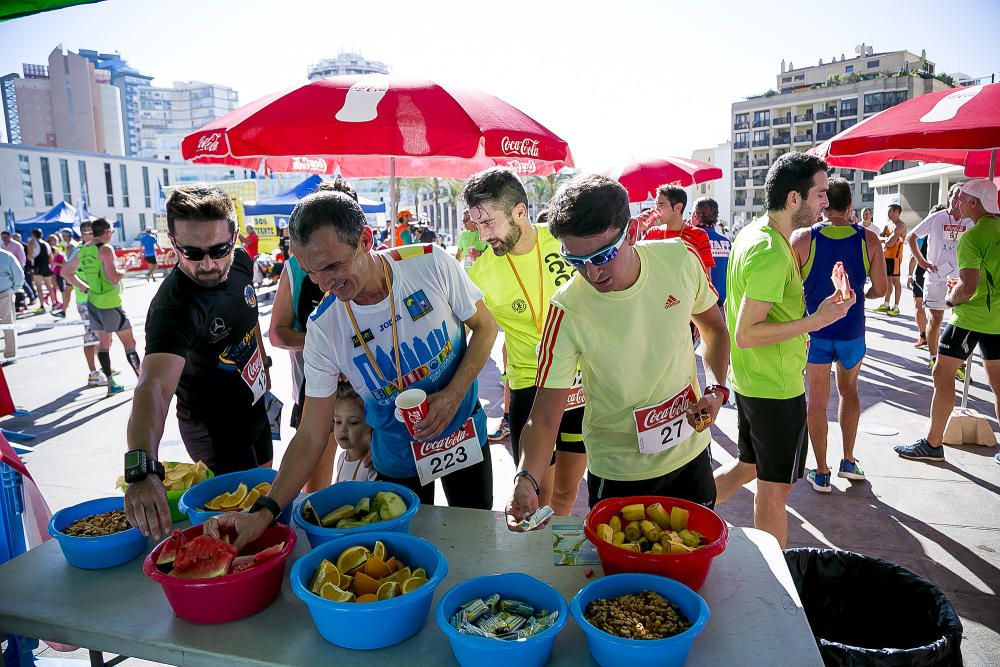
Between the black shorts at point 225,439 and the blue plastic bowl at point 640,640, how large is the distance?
200 cm

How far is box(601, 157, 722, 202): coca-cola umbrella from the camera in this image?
8.80m

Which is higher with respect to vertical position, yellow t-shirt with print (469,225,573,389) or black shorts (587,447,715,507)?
yellow t-shirt with print (469,225,573,389)

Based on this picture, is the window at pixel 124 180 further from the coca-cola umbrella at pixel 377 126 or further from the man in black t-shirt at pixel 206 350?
the man in black t-shirt at pixel 206 350

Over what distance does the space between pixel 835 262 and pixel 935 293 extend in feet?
13.8

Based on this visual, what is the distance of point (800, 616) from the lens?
1555 millimetres

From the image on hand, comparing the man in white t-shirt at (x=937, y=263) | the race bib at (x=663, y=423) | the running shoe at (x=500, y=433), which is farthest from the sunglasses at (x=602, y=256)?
the man in white t-shirt at (x=937, y=263)

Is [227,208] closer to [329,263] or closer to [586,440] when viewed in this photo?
[329,263]

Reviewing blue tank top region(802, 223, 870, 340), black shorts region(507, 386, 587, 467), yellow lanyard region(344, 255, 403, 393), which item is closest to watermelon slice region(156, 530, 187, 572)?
yellow lanyard region(344, 255, 403, 393)

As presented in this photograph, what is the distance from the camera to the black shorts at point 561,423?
316cm

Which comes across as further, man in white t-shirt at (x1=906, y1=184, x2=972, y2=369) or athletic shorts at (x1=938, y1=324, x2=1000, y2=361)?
man in white t-shirt at (x1=906, y1=184, x2=972, y2=369)

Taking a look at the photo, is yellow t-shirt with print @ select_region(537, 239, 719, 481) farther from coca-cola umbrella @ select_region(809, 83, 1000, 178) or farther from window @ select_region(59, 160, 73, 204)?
window @ select_region(59, 160, 73, 204)

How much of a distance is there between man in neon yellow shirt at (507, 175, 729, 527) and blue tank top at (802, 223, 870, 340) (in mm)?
2029

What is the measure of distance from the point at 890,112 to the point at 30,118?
125m

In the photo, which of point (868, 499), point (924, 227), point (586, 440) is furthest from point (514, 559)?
point (924, 227)
